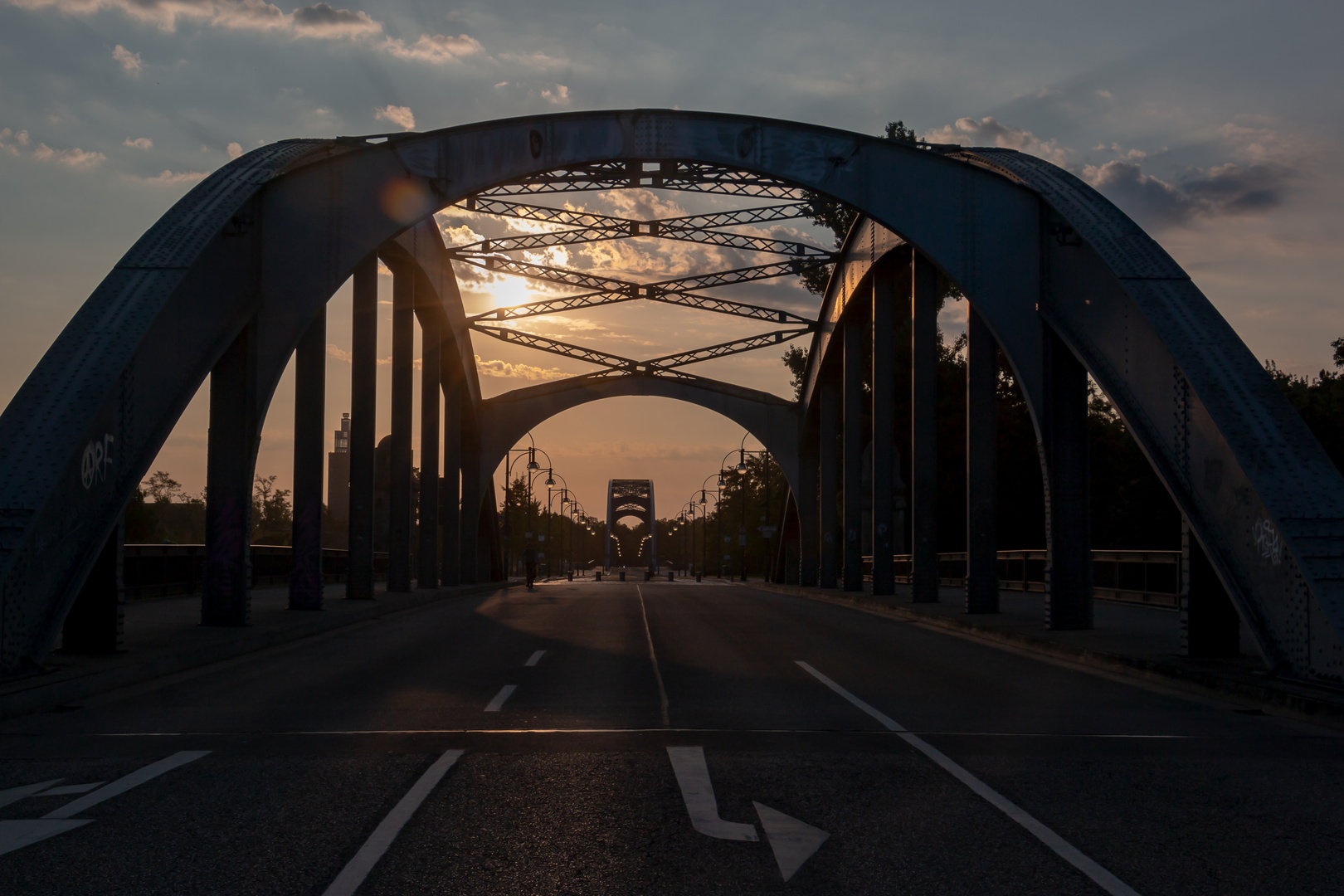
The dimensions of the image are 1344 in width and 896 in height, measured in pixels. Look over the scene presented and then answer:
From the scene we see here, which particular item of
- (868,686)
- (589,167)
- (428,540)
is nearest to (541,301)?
(428,540)

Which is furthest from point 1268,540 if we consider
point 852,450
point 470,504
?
point 470,504

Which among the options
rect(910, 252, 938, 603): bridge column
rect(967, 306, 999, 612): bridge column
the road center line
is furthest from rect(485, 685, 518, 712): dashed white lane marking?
rect(910, 252, 938, 603): bridge column

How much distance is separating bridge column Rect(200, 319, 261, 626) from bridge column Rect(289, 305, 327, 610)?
3774 millimetres

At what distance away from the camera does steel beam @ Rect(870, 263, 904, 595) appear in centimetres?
2944

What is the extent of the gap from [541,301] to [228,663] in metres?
27.1

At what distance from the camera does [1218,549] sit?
11984 millimetres

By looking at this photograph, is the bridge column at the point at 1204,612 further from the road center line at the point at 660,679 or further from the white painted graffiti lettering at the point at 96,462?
the white painted graffiti lettering at the point at 96,462

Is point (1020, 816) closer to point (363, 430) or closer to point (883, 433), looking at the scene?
point (363, 430)

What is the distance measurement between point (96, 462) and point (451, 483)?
27.7m

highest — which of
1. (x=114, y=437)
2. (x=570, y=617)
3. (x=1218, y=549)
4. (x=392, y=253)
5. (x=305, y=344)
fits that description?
(x=392, y=253)

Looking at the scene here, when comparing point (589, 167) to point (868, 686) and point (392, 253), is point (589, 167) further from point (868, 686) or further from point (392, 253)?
point (868, 686)

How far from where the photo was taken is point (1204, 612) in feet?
42.4

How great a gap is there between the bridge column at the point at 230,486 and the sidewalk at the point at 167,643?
408 millimetres

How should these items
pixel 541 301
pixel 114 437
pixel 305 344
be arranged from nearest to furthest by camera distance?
pixel 114 437 → pixel 305 344 → pixel 541 301
